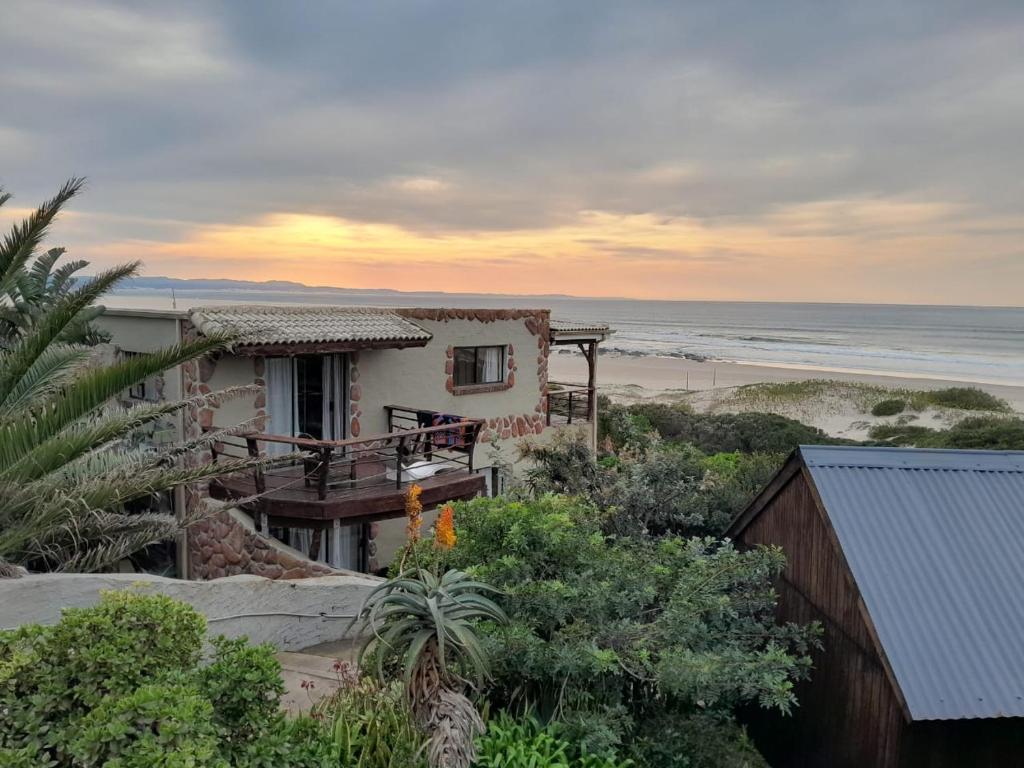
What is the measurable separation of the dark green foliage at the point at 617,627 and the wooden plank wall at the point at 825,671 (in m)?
0.23

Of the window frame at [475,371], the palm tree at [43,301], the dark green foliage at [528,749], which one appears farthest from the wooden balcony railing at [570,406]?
the dark green foliage at [528,749]

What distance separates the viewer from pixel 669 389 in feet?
153

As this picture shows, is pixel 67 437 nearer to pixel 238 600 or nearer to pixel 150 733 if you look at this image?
pixel 238 600


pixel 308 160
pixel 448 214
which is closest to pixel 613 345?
pixel 448 214

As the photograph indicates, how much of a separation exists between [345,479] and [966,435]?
20.1 m

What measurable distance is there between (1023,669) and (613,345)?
7554cm

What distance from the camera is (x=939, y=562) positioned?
18.9ft

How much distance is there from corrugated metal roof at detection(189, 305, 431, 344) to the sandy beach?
74.1ft

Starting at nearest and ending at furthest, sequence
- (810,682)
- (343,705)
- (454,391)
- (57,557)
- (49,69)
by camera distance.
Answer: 1. (343,705)
2. (810,682)
3. (57,557)
4. (49,69)
5. (454,391)

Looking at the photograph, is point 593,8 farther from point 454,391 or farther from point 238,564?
point 238,564

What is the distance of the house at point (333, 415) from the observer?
36.4ft

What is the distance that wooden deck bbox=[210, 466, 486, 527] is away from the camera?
10758 millimetres

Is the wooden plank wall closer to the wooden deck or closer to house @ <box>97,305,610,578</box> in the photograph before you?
house @ <box>97,305,610,578</box>

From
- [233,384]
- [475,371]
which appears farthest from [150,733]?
[475,371]
